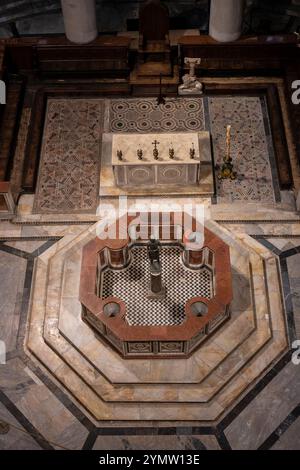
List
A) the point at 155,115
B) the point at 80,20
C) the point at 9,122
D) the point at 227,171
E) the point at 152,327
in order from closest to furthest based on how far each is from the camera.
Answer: the point at 152,327 < the point at 227,171 < the point at 9,122 < the point at 80,20 < the point at 155,115

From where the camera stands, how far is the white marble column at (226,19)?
13.2 meters

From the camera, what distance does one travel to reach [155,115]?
44.9 ft

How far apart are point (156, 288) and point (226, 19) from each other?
20.4 ft

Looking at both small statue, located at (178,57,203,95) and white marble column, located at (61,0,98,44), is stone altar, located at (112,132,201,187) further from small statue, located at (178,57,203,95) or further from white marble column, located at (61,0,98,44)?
white marble column, located at (61,0,98,44)

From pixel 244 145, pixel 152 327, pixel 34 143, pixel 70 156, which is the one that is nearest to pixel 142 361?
pixel 152 327

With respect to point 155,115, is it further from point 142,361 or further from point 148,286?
point 142,361

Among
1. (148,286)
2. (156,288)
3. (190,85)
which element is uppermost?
A: (190,85)

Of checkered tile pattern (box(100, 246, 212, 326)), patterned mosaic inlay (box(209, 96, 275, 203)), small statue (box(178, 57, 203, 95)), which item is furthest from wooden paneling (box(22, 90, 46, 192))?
patterned mosaic inlay (box(209, 96, 275, 203))

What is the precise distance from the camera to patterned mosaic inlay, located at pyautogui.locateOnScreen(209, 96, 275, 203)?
40.6ft

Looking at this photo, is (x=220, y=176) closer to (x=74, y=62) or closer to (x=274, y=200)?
(x=274, y=200)

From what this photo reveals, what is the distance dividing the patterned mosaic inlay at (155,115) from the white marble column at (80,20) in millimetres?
1514

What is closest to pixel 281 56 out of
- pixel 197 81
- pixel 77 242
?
pixel 197 81

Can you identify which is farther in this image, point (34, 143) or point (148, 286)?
point (34, 143)

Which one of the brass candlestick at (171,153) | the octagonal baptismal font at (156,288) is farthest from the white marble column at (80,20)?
the octagonal baptismal font at (156,288)
